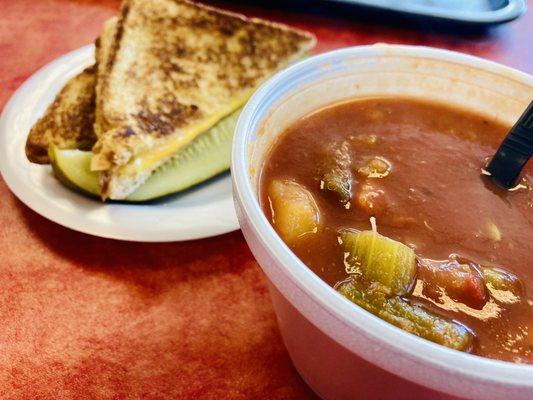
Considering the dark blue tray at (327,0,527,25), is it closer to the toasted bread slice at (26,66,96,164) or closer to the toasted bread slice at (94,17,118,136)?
the toasted bread slice at (94,17,118,136)

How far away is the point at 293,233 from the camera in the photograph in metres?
0.83

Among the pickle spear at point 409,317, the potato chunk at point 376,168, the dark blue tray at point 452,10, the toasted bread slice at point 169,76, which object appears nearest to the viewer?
the pickle spear at point 409,317

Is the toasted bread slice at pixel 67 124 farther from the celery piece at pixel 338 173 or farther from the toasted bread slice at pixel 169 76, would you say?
the celery piece at pixel 338 173

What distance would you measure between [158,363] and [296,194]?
420 millimetres

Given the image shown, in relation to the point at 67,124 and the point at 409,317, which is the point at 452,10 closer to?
the point at 67,124

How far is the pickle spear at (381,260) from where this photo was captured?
30.7 inches

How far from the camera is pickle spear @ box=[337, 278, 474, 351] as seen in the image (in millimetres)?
713

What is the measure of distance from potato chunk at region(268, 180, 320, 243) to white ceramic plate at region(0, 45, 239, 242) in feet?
1.23

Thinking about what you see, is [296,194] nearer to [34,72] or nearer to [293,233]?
[293,233]

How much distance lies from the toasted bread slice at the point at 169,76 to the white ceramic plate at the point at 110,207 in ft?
0.23

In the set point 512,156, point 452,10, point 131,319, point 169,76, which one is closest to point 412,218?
point 512,156

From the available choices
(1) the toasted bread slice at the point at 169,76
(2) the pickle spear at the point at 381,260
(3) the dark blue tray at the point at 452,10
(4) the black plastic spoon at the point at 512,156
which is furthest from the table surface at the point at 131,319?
(3) the dark blue tray at the point at 452,10

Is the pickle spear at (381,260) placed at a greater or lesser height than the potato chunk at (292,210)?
greater

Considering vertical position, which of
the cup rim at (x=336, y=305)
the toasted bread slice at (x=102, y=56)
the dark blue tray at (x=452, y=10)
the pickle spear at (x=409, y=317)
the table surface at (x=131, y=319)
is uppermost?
the cup rim at (x=336, y=305)
